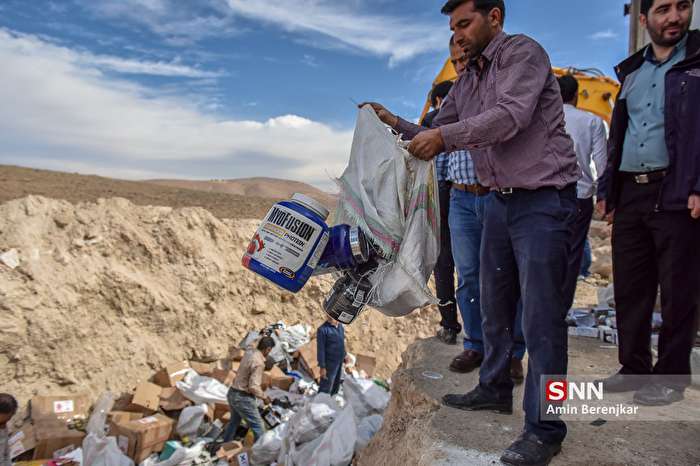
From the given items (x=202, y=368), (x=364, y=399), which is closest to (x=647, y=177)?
(x=364, y=399)

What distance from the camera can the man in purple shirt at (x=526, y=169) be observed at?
5.73 feet

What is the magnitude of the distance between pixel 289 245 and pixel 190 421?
5013 mm

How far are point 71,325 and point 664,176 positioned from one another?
6773 millimetres

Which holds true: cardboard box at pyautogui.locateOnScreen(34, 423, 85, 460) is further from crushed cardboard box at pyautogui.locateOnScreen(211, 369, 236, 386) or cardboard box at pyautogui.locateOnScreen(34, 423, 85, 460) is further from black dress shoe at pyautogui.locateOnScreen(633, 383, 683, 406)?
black dress shoe at pyautogui.locateOnScreen(633, 383, 683, 406)

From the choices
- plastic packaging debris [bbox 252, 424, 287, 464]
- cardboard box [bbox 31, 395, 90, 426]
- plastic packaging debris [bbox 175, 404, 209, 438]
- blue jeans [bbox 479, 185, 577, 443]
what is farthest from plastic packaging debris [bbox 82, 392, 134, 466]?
blue jeans [bbox 479, 185, 577, 443]

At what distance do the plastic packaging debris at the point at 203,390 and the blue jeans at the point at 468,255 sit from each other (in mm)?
4278

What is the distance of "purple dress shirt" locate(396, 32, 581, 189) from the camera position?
172cm

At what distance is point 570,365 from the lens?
10.4 ft

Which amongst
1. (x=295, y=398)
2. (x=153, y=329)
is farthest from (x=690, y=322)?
(x=153, y=329)

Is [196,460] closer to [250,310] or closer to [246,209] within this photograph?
[250,310]

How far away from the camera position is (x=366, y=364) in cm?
771

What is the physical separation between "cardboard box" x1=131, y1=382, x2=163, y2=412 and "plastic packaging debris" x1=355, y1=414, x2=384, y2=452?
304 cm

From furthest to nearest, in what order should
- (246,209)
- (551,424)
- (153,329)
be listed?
(246,209), (153,329), (551,424)

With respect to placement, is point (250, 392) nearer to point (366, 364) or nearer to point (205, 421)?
point (205, 421)
